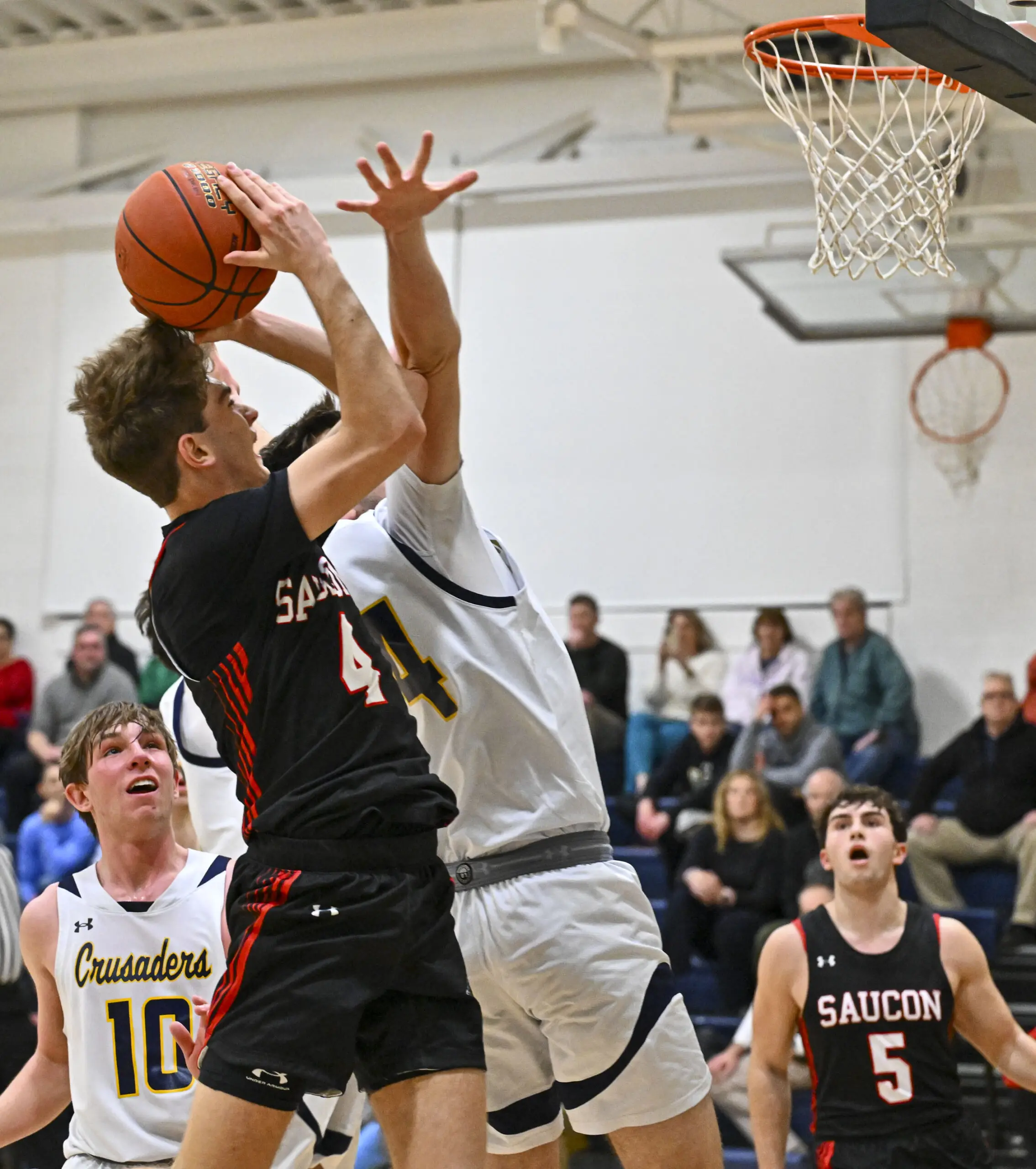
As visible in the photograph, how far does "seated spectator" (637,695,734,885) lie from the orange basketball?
786cm

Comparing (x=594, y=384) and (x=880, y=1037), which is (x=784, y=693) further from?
(x=880, y=1037)

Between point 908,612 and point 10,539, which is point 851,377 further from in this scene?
point 10,539

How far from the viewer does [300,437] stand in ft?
12.7

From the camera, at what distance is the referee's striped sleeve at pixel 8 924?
6.36 m

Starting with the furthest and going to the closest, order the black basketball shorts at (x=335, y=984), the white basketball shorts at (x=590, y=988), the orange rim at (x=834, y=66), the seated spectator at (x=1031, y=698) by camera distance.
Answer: the seated spectator at (x=1031, y=698), the orange rim at (x=834, y=66), the white basketball shorts at (x=590, y=988), the black basketball shorts at (x=335, y=984)

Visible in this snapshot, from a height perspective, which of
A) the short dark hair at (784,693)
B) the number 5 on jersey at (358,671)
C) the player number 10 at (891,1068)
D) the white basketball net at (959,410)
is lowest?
the player number 10 at (891,1068)

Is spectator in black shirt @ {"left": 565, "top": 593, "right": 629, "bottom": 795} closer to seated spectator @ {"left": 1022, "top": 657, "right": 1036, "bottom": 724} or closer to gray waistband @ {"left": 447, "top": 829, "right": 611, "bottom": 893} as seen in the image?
seated spectator @ {"left": 1022, "top": 657, "right": 1036, "bottom": 724}

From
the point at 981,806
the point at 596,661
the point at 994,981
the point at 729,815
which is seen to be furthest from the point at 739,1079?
the point at 596,661

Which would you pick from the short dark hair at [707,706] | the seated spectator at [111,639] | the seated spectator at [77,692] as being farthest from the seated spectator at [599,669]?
the seated spectator at [111,639]

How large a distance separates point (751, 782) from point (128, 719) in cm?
600

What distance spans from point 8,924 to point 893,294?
695 cm

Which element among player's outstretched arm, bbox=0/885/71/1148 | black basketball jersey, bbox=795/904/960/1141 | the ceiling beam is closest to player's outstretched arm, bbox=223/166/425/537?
player's outstretched arm, bbox=0/885/71/1148

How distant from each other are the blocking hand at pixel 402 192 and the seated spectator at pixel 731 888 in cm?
656

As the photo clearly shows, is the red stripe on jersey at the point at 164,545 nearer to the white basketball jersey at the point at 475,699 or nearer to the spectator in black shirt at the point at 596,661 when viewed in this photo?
the white basketball jersey at the point at 475,699
